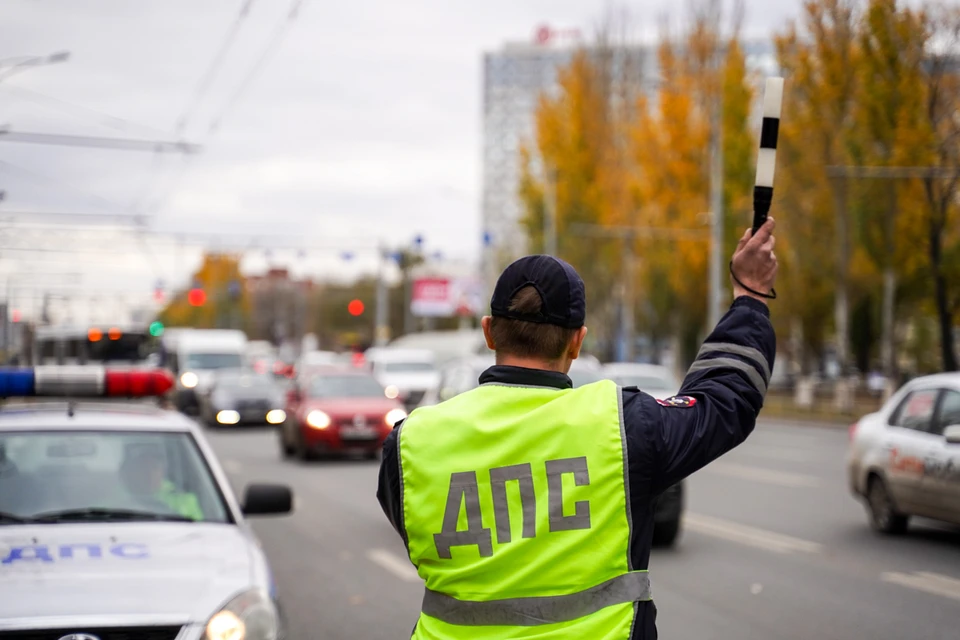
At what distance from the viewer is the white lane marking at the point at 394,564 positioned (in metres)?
10.3

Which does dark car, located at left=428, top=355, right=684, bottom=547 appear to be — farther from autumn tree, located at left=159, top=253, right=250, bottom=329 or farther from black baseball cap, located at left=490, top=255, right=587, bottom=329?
autumn tree, located at left=159, top=253, right=250, bottom=329

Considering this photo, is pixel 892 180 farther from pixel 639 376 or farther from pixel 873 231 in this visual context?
pixel 639 376

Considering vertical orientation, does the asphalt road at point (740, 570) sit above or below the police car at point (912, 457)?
below

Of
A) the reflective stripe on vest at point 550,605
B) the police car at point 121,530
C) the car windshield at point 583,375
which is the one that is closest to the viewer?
the reflective stripe on vest at point 550,605

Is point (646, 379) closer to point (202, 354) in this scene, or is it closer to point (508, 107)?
point (202, 354)

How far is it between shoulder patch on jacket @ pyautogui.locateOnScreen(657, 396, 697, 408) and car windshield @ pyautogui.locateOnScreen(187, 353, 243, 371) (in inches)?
1429

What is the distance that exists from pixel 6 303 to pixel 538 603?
22.9 feet

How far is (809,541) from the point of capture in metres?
11.8

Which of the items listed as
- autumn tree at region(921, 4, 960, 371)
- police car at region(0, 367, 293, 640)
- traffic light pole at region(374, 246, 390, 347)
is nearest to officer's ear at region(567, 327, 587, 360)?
police car at region(0, 367, 293, 640)

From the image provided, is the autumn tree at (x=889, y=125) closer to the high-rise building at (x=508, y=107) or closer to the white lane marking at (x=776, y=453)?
the white lane marking at (x=776, y=453)

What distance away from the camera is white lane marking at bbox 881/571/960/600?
898cm

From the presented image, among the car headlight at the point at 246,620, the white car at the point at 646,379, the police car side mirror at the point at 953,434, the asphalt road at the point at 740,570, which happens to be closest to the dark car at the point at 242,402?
the white car at the point at 646,379

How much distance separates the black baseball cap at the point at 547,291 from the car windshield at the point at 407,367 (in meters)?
34.4

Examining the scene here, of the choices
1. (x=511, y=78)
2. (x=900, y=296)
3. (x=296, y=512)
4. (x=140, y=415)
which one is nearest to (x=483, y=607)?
(x=140, y=415)
